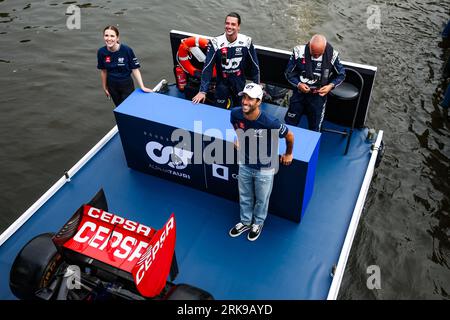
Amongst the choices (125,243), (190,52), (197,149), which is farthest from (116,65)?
(125,243)

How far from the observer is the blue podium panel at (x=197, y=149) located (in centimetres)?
536

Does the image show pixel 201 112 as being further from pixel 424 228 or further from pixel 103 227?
pixel 424 228

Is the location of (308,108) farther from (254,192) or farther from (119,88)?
(119,88)

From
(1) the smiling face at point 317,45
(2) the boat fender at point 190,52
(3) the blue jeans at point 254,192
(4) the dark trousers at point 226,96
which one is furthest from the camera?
(2) the boat fender at point 190,52

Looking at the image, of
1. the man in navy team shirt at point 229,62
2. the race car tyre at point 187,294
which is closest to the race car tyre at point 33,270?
the race car tyre at point 187,294

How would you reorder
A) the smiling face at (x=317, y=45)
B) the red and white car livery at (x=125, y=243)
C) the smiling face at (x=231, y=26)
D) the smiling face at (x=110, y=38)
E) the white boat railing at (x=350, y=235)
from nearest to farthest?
the red and white car livery at (x=125, y=243) → the white boat railing at (x=350, y=235) → the smiling face at (x=317, y=45) → the smiling face at (x=231, y=26) → the smiling face at (x=110, y=38)

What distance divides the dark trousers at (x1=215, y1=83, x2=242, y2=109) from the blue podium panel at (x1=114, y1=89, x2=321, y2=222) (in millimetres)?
918

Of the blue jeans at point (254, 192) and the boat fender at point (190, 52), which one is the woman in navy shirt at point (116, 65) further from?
the blue jeans at point (254, 192)

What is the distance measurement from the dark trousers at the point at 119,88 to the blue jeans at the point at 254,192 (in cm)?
304

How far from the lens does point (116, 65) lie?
6668 millimetres

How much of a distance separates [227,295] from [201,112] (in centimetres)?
260

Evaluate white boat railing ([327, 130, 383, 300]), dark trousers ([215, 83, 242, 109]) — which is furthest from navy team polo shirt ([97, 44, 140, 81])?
white boat railing ([327, 130, 383, 300])

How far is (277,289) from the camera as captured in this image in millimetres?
4973

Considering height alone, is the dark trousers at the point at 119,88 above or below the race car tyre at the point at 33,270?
above
